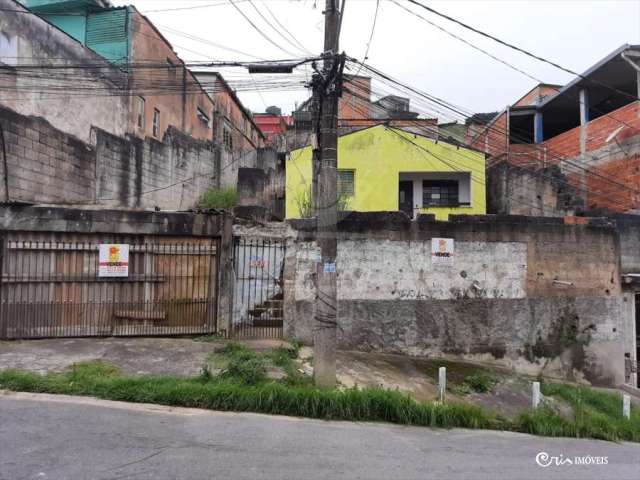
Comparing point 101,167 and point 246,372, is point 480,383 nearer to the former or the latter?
point 246,372

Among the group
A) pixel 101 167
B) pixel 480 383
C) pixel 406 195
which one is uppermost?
pixel 406 195

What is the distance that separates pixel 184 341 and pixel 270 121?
3813cm

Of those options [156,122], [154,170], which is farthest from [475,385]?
[156,122]

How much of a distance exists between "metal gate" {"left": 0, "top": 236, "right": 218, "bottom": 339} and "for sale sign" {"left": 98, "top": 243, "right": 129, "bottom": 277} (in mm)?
84

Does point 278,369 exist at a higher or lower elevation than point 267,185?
lower

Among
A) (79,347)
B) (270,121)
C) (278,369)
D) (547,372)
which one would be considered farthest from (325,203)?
(270,121)

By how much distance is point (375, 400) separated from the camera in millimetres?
6062

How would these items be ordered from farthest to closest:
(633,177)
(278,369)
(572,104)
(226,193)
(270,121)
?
(270,121), (572,104), (226,193), (633,177), (278,369)

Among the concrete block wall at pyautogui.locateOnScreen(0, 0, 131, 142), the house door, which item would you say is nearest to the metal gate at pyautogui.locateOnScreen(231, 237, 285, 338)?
the concrete block wall at pyautogui.locateOnScreen(0, 0, 131, 142)

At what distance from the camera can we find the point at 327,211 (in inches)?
265

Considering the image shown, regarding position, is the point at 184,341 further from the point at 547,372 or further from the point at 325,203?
the point at 547,372

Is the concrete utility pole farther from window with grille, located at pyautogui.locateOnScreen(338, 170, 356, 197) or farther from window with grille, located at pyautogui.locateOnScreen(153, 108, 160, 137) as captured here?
window with grille, located at pyautogui.locateOnScreen(153, 108, 160, 137)

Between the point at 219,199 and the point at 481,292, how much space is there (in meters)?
13.8

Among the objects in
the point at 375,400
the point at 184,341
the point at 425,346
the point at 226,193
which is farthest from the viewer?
the point at 226,193
